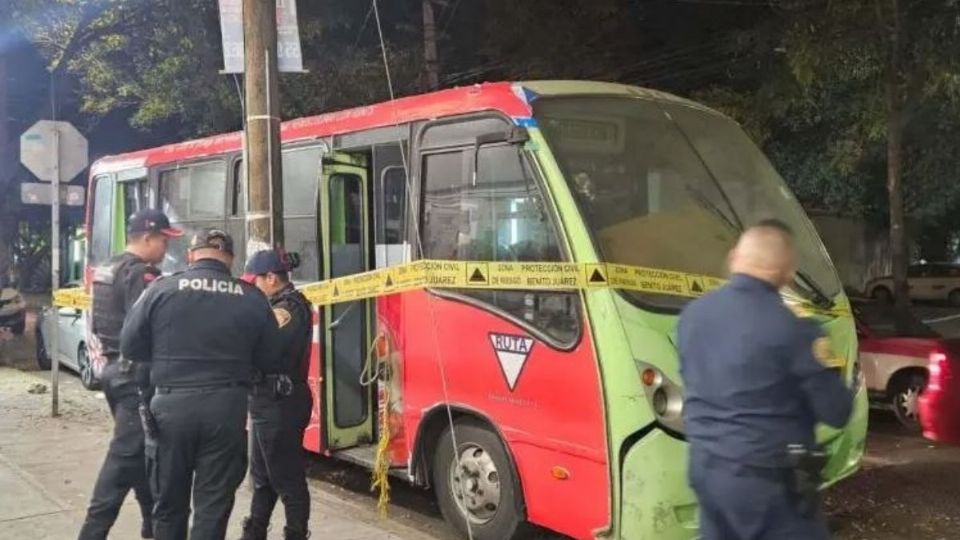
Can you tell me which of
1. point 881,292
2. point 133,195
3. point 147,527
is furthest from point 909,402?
point 881,292

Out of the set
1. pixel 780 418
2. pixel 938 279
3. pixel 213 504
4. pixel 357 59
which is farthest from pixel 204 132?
pixel 938 279

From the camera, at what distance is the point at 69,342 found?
525 inches

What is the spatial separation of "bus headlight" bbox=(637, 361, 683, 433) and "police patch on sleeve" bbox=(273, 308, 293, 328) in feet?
6.06

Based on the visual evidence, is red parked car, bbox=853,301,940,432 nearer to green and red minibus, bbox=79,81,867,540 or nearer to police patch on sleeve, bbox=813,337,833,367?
green and red minibus, bbox=79,81,867,540

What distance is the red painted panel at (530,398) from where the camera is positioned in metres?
4.70

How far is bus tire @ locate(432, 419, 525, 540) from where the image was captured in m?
5.23

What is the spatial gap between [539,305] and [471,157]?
1.06 metres

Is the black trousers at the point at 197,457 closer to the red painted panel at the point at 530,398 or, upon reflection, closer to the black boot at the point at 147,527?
the black boot at the point at 147,527

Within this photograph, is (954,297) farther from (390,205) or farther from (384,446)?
(384,446)

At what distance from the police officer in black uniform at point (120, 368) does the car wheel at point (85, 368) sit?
21.9 ft

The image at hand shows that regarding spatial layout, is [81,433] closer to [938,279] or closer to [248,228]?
[248,228]

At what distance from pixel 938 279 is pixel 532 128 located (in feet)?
88.6

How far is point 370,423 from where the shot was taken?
21.9ft

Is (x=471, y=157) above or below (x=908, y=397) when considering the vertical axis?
above
